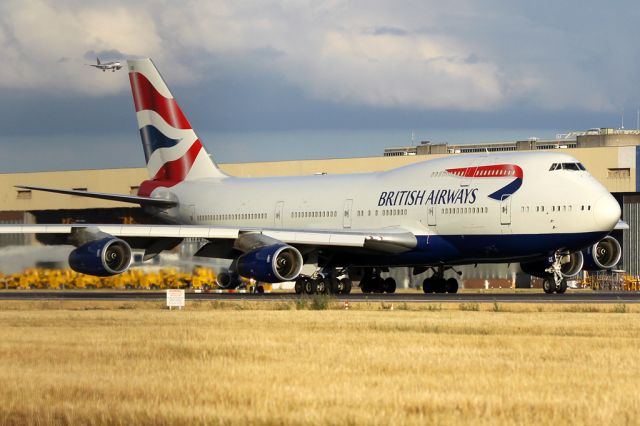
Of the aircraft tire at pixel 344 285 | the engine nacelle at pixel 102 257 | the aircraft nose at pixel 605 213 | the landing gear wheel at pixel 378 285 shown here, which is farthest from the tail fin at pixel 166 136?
the aircraft nose at pixel 605 213

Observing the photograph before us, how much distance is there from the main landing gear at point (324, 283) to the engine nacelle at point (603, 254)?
10.3 metres

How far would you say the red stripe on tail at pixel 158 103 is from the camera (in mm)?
58625

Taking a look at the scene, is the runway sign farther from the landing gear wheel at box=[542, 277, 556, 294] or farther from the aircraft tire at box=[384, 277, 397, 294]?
the aircraft tire at box=[384, 277, 397, 294]

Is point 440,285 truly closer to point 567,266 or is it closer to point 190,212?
point 567,266

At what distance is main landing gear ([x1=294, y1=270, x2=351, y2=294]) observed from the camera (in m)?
47.5

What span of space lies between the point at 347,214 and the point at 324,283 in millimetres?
3676

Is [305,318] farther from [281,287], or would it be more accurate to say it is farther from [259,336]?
[281,287]

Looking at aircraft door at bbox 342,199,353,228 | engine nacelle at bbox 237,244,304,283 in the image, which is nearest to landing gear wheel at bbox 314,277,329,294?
engine nacelle at bbox 237,244,304,283

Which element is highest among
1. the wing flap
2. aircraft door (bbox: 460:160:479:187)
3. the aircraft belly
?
aircraft door (bbox: 460:160:479:187)

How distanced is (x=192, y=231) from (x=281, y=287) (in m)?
18.0

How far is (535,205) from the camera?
4381cm

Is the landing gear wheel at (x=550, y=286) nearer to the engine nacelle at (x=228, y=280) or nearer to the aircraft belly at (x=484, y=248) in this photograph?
the aircraft belly at (x=484, y=248)

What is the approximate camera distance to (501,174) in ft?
147

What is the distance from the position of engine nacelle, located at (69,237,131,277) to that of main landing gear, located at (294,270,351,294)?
7.22 meters
